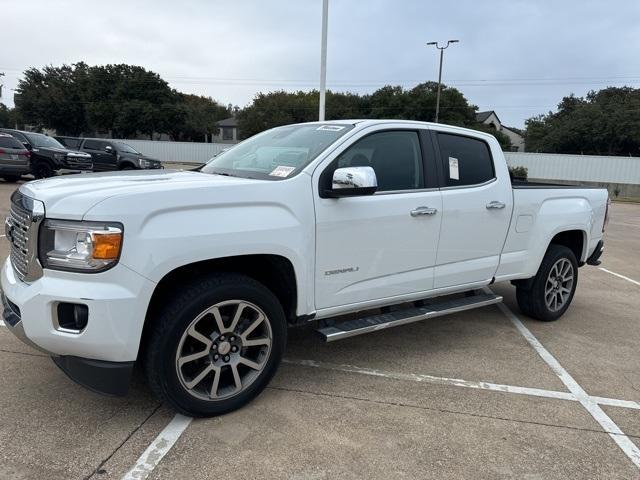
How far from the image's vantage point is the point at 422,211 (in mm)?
3957

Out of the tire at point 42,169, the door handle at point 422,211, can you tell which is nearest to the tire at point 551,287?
the door handle at point 422,211

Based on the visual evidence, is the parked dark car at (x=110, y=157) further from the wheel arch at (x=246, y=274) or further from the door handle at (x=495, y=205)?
the wheel arch at (x=246, y=274)

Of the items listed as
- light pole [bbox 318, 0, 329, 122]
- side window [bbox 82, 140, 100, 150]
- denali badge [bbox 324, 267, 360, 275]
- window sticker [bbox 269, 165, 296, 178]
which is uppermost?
light pole [bbox 318, 0, 329, 122]

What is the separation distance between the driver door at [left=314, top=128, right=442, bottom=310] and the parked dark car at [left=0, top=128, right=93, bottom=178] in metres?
15.6

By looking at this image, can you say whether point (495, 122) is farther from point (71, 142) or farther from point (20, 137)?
point (20, 137)

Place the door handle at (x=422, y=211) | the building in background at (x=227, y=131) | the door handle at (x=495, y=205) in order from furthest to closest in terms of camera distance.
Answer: the building in background at (x=227, y=131)
the door handle at (x=495, y=205)
the door handle at (x=422, y=211)

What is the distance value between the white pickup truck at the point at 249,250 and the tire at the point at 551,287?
23.5 inches

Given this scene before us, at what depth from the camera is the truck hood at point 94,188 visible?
2697mm

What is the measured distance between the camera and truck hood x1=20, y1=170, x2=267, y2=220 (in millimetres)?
2697

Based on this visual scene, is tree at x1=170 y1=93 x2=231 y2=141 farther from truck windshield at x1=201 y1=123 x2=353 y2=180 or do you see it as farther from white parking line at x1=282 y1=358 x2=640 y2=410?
white parking line at x1=282 y1=358 x2=640 y2=410

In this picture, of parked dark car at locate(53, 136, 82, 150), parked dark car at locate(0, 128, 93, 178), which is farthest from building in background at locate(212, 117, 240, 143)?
parked dark car at locate(0, 128, 93, 178)

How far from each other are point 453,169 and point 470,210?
1.23ft

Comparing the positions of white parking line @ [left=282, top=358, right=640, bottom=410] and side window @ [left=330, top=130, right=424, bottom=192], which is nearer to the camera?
white parking line @ [left=282, top=358, right=640, bottom=410]

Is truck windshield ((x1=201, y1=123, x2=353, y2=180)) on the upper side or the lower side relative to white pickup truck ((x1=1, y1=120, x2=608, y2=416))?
upper
